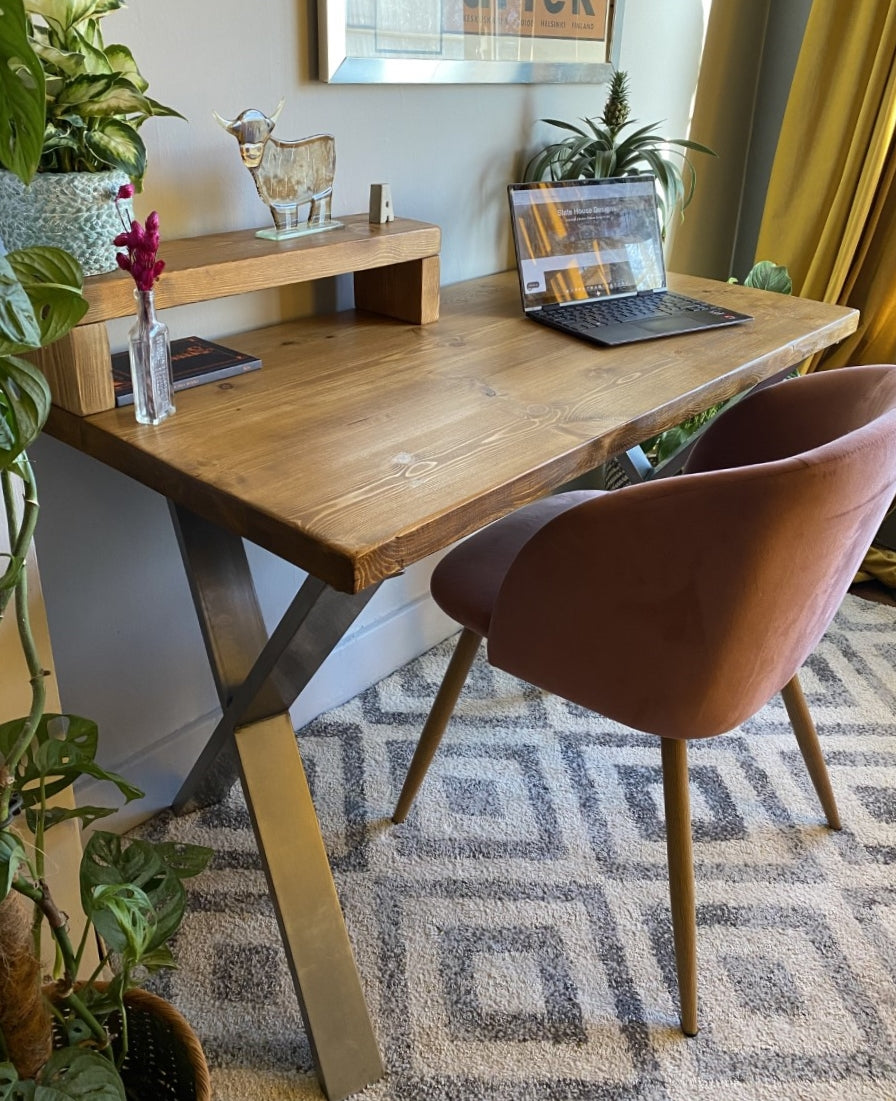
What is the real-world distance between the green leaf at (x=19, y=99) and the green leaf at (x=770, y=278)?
1.70 m

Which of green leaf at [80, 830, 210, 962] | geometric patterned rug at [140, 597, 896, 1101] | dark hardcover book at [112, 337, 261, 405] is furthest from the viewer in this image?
geometric patterned rug at [140, 597, 896, 1101]

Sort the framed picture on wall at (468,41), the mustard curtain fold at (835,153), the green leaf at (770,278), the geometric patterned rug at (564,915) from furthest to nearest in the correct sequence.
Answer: the mustard curtain fold at (835,153) → the green leaf at (770,278) → the framed picture on wall at (468,41) → the geometric patterned rug at (564,915)

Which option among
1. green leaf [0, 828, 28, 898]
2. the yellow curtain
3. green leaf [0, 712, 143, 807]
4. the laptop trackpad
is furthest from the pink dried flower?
the yellow curtain

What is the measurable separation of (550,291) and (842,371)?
480mm

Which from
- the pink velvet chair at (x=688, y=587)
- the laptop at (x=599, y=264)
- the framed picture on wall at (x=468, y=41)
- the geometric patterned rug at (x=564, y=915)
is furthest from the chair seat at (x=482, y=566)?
the framed picture on wall at (x=468, y=41)

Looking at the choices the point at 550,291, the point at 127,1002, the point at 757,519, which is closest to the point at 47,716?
the point at 127,1002

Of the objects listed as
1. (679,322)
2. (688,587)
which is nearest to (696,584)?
(688,587)

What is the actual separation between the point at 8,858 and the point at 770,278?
1.84 m

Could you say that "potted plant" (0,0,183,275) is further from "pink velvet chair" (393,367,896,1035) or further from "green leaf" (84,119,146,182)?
"pink velvet chair" (393,367,896,1035)

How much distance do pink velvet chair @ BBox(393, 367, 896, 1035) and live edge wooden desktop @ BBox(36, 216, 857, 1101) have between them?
0.39 ft

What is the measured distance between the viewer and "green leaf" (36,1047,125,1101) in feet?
2.69

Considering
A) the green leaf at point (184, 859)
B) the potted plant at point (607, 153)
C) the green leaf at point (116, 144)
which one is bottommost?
the green leaf at point (184, 859)

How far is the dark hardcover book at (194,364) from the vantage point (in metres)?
1.18

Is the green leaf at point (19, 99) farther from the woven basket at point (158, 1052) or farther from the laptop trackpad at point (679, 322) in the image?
the laptop trackpad at point (679, 322)
